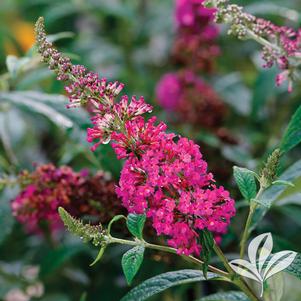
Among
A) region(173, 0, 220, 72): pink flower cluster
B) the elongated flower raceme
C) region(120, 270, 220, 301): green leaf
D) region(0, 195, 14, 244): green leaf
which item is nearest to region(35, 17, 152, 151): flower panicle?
the elongated flower raceme

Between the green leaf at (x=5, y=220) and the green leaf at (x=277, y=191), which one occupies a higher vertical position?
the green leaf at (x=277, y=191)

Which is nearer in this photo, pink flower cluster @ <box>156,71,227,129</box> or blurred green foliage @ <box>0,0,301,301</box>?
blurred green foliage @ <box>0,0,301,301</box>

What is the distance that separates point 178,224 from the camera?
99 cm

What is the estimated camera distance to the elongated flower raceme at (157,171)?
992 millimetres

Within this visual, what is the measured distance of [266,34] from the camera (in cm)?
127

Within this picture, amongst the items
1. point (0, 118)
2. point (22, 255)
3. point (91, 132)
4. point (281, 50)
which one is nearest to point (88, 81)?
point (91, 132)

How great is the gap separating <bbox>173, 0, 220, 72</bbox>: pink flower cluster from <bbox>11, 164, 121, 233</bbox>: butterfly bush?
895mm

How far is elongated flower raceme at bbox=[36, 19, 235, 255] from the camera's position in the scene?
0.99 m

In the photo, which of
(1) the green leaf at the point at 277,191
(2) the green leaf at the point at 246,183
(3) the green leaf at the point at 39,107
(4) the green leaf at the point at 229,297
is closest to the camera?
(2) the green leaf at the point at 246,183

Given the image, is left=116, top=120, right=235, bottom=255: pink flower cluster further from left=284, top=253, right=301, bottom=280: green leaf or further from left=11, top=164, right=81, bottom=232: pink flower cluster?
left=11, top=164, right=81, bottom=232: pink flower cluster

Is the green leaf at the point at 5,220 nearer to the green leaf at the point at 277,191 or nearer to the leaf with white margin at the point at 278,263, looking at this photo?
the green leaf at the point at 277,191

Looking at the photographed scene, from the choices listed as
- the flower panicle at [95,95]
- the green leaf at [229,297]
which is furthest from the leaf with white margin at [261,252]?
the flower panicle at [95,95]

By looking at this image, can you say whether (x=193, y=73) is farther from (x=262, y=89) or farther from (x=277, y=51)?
(x=277, y=51)

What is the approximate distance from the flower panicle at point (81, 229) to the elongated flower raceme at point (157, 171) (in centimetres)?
7
